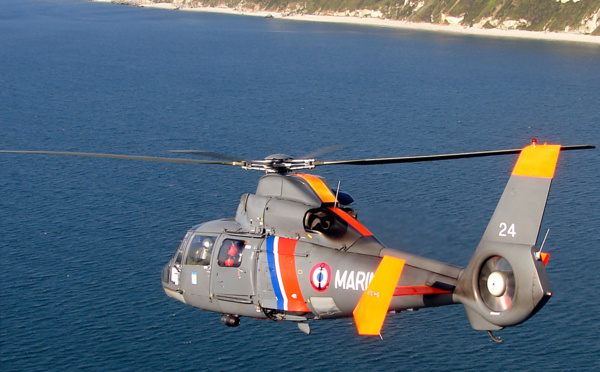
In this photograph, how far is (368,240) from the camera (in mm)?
25016

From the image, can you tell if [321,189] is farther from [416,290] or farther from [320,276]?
[416,290]

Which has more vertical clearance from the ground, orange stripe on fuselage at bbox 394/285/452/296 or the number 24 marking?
the number 24 marking

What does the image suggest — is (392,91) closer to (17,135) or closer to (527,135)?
(527,135)

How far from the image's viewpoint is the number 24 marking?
20.5 metres

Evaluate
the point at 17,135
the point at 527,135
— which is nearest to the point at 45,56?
the point at 17,135

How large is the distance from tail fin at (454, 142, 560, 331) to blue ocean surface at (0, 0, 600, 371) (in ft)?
16.2

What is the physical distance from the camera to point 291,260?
25.9 meters

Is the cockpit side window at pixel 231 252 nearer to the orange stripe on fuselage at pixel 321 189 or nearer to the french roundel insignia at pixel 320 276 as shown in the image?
the french roundel insignia at pixel 320 276

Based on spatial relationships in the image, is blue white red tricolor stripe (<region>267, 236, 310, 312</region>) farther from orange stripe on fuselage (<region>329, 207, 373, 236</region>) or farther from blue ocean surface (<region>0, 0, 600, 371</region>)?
blue ocean surface (<region>0, 0, 600, 371</region>)

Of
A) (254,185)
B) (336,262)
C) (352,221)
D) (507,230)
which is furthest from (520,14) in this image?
(507,230)

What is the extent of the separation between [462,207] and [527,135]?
1215 inches

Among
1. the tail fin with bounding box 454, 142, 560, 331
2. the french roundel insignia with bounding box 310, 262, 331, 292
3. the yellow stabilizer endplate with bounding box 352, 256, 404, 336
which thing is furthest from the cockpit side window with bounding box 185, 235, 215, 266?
the tail fin with bounding box 454, 142, 560, 331

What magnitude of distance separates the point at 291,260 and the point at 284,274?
0.56m

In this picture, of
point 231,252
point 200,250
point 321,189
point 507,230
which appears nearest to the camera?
point 507,230
